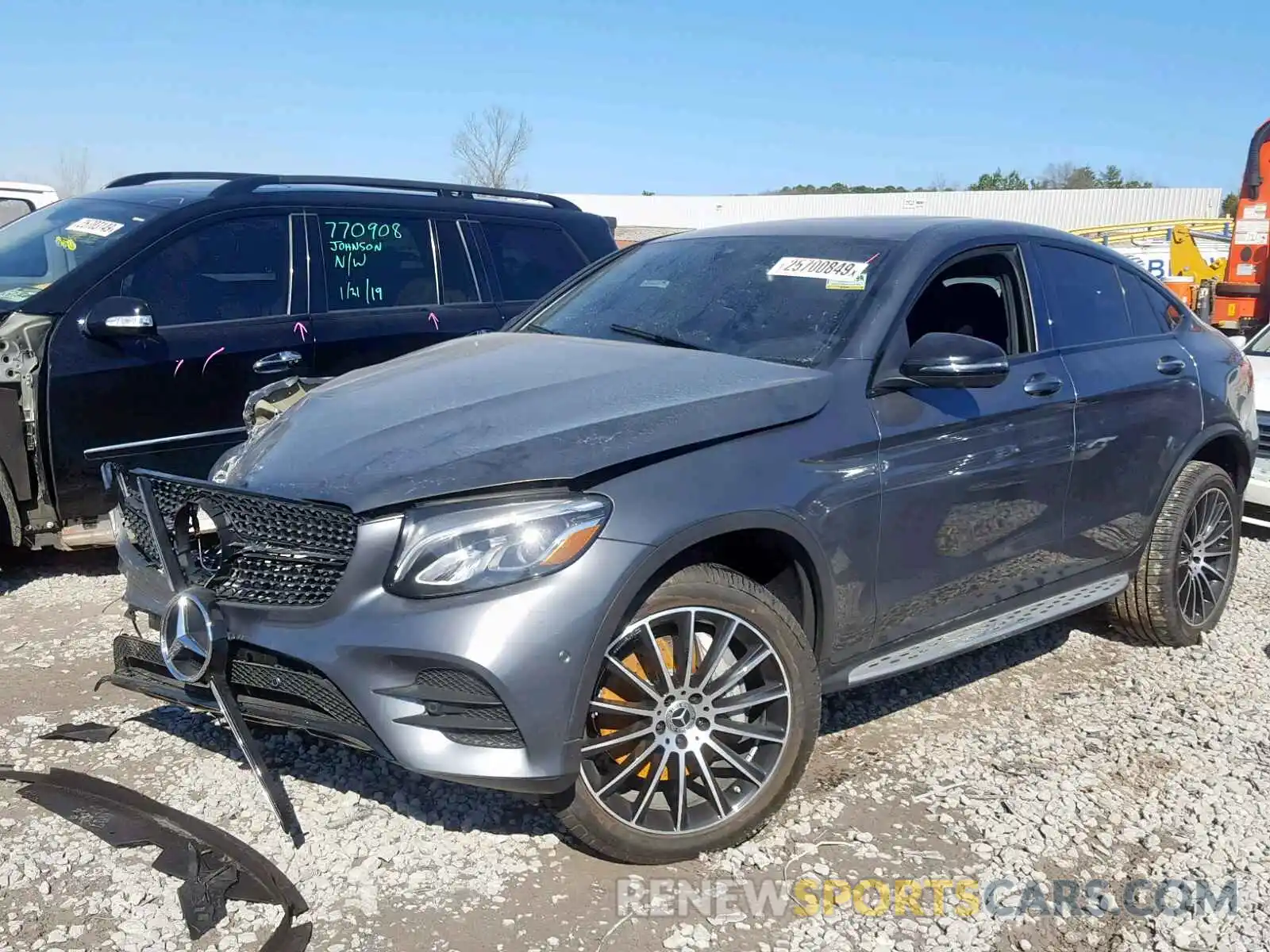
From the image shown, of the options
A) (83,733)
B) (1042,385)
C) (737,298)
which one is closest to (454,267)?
(737,298)

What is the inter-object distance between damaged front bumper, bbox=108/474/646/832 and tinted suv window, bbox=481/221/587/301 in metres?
4.07

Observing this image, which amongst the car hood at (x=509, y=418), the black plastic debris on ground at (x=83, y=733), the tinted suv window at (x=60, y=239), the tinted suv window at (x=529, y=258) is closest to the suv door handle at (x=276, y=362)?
the tinted suv window at (x=60, y=239)

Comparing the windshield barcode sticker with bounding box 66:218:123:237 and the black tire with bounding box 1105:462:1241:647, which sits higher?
the windshield barcode sticker with bounding box 66:218:123:237

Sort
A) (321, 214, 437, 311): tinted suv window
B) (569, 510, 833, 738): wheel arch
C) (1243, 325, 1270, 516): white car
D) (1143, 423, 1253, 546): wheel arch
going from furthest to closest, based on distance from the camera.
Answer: (1243, 325, 1270, 516): white car → (321, 214, 437, 311): tinted suv window → (1143, 423, 1253, 546): wheel arch → (569, 510, 833, 738): wheel arch

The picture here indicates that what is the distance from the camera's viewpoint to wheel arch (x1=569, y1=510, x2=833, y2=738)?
2746 mm

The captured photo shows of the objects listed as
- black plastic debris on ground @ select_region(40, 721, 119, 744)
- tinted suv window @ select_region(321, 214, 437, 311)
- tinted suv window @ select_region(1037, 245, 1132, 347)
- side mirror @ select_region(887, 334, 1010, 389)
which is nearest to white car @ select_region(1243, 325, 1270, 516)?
tinted suv window @ select_region(1037, 245, 1132, 347)

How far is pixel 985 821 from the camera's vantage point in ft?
11.1

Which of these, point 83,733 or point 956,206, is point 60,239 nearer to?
point 83,733

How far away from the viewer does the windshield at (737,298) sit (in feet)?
12.0

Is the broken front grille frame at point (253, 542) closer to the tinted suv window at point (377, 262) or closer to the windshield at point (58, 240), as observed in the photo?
the windshield at point (58, 240)

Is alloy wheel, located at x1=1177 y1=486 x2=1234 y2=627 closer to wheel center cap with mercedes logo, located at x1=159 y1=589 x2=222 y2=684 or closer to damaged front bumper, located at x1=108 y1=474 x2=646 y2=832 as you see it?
damaged front bumper, located at x1=108 y1=474 x2=646 y2=832

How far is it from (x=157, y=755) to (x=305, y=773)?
0.54 metres

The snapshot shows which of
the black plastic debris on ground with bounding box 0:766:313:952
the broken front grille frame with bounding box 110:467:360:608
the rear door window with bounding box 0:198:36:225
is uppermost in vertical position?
the rear door window with bounding box 0:198:36:225

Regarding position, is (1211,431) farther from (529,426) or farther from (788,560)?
(529,426)
